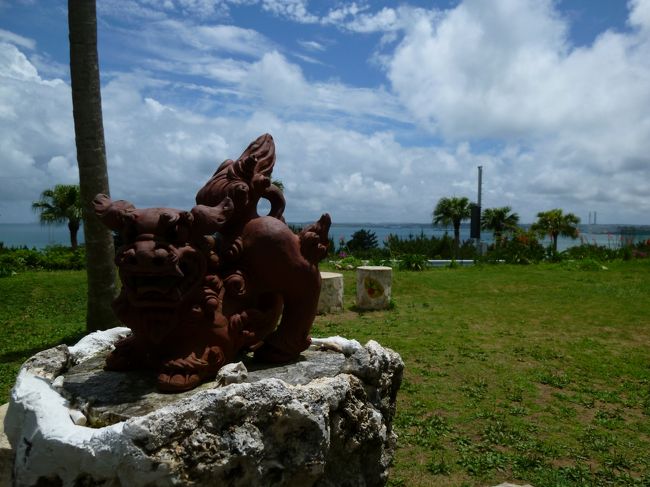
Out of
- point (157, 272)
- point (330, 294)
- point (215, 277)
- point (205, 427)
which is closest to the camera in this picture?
point (205, 427)

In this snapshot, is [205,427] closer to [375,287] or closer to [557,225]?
[375,287]

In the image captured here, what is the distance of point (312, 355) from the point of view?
3.82m

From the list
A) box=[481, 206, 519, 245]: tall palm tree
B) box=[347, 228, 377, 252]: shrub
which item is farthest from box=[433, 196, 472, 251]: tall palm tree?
box=[347, 228, 377, 252]: shrub

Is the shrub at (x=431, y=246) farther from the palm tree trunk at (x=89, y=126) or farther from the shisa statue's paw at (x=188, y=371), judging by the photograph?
the shisa statue's paw at (x=188, y=371)

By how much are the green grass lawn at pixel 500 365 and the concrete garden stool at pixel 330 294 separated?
1.10 feet

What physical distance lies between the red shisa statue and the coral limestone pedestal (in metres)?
0.17

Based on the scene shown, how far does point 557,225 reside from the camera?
24.2m

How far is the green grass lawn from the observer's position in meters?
4.16

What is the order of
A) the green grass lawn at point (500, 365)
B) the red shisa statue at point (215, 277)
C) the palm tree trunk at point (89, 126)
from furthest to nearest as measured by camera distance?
the palm tree trunk at point (89, 126)
the green grass lawn at point (500, 365)
the red shisa statue at point (215, 277)

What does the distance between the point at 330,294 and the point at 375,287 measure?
3.03ft

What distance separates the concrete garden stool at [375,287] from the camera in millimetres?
9914

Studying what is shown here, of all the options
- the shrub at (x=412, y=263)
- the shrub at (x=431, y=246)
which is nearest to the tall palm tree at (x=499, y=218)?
the shrub at (x=431, y=246)

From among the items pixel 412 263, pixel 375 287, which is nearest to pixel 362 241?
pixel 412 263

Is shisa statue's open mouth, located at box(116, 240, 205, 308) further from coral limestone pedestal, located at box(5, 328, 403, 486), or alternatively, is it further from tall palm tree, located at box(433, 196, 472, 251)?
tall palm tree, located at box(433, 196, 472, 251)
